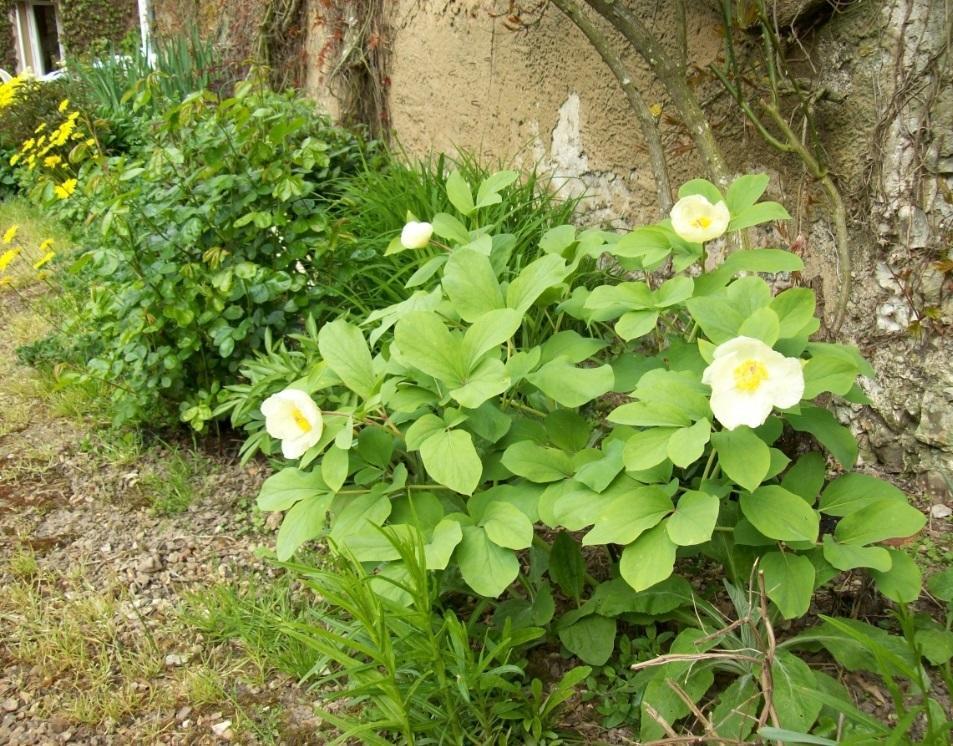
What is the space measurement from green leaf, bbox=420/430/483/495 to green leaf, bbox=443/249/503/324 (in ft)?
1.09

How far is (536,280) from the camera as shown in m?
1.96

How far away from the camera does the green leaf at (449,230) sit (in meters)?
2.21

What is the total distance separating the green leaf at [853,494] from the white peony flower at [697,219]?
0.58m

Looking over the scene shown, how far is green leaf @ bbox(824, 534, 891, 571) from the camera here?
1.61 metres

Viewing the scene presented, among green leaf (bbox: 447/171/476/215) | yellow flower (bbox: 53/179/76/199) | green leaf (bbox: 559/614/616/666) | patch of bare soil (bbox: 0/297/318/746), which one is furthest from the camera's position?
yellow flower (bbox: 53/179/76/199)

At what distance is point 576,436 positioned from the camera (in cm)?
191

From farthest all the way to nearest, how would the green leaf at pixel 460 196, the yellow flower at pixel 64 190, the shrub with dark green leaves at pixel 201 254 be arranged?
the yellow flower at pixel 64 190 < the shrub with dark green leaves at pixel 201 254 < the green leaf at pixel 460 196

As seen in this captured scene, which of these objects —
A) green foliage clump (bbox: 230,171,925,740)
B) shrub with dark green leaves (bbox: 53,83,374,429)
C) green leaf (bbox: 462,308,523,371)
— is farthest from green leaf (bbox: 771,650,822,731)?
shrub with dark green leaves (bbox: 53,83,374,429)

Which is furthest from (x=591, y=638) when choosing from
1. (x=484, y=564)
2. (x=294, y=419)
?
(x=294, y=419)

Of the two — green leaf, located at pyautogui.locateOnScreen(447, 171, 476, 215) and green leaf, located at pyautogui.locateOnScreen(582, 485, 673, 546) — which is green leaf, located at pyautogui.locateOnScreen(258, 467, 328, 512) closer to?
green leaf, located at pyautogui.locateOnScreen(582, 485, 673, 546)

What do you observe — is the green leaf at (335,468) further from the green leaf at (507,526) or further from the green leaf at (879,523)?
the green leaf at (879,523)

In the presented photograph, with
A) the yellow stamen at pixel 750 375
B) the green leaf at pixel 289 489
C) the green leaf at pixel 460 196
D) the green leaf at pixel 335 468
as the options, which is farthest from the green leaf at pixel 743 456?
the green leaf at pixel 460 196

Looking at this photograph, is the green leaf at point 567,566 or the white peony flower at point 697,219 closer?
the white peony flower at point 697,219

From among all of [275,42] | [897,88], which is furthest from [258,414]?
[275,42]
